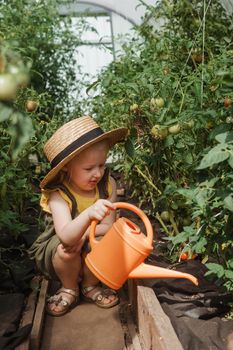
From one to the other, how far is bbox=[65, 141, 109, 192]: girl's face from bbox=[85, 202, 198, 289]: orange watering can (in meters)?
0.28

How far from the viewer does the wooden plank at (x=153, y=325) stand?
1236 millimetres

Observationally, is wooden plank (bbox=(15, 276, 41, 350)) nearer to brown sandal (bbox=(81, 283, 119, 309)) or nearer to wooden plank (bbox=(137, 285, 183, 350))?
brown sandal (bbox=(81, 283, 119, 309))

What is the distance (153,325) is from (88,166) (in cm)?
62

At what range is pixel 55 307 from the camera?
1765 mm

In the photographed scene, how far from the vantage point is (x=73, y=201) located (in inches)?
68.5

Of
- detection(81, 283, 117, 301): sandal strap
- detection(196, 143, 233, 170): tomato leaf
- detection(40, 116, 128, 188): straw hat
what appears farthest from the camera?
detection(81, 283, 117, 301): sandal strap

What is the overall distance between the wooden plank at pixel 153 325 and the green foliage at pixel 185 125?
0.22 metres

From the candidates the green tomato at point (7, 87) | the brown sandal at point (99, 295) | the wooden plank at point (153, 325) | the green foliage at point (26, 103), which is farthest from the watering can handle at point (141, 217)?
the green tomato at point (7, 87)

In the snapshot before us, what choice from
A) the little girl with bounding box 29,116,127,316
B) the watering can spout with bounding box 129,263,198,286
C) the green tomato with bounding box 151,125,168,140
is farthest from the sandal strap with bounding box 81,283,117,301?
the green tomato with bounding box 151,125,168,140

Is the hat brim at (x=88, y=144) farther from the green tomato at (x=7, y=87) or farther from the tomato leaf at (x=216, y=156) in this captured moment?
the green tomato at (x=7, y=87)

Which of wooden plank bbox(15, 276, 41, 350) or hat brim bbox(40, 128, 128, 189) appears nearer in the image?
wooden plank bbox(15, 276, 41, 350)

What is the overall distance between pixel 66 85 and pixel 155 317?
11.1ft

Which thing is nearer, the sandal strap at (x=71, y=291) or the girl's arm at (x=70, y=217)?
the girl's arm at (x=70, y=217)

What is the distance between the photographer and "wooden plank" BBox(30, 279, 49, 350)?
1.52 metres
